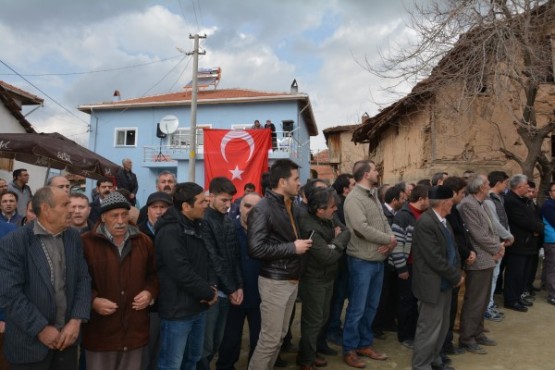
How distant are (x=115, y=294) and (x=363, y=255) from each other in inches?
99.5

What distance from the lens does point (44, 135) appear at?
22.3ft

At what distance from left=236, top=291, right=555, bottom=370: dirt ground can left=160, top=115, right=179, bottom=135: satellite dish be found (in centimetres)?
1793

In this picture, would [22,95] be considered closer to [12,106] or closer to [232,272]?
[12,106]

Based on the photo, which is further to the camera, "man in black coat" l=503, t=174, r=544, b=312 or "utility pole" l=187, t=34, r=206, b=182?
"utility pole" l=187, t=34, r=206, b=182

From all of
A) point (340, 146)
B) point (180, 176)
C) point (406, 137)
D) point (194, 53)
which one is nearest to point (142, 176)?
point (180, 176)

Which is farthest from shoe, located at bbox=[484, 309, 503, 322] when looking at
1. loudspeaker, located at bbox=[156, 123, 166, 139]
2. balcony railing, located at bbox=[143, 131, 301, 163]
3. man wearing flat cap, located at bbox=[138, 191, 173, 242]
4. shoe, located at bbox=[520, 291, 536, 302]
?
loudspeaker, located at bbox=[156, 123, 166, 139]

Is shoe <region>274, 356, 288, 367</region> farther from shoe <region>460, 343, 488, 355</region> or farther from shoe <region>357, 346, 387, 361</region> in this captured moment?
shoe <region>460, 343, 488, 355</region>

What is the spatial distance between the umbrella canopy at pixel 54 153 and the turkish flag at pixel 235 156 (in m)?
2.45

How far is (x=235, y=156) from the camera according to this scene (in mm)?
9805

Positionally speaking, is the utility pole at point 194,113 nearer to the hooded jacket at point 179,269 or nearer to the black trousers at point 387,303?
the black trousers at point 387,303

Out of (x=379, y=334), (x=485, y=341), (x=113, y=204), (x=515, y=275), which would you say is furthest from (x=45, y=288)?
(x=515, y=275)

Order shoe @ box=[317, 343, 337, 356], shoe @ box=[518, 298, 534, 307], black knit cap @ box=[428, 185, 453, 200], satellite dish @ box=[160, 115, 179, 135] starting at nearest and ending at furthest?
black knit cap @ box=[428, 185, 453, 200] → shoe @ box=[317, 343, 337, 356] → shoe @ box=[518, 298, 534, 307] → satellite dish @ box=[160, 115, 179, 135]

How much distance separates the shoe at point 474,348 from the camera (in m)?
4.66

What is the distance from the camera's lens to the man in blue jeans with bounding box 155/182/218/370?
304 cm
